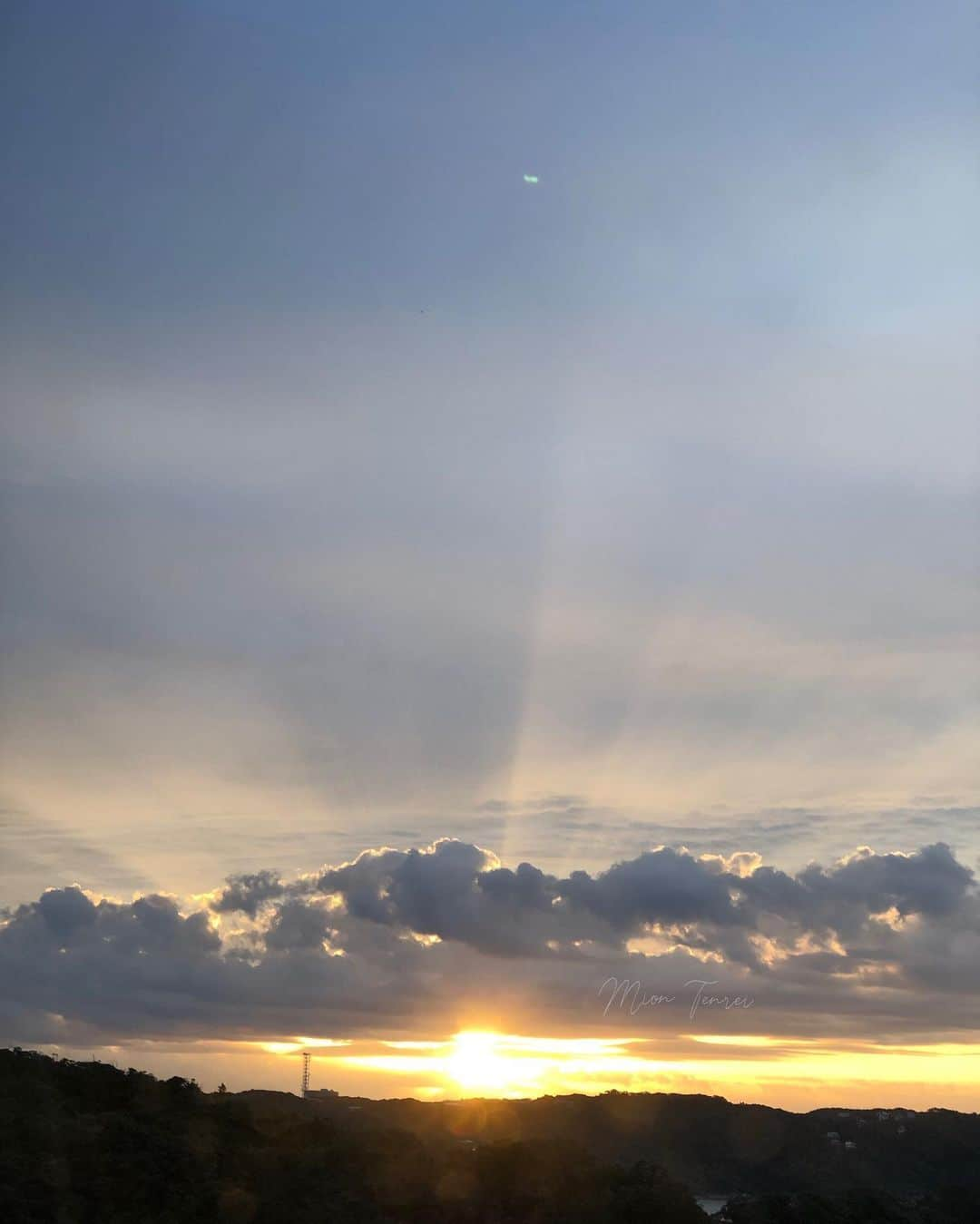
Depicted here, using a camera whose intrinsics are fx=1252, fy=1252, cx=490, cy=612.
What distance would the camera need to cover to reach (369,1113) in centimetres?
19650

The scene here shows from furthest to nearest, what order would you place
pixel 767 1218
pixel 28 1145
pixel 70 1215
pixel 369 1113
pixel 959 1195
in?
pixel 369 1113, pixel 959 1195, pixel 767 1218, pixel 28 1145, pixel 70 1215

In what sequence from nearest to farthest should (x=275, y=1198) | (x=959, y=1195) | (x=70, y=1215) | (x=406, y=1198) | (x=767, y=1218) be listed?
(x=70, y=1215) < (x=275, y=1198) < (x=406, y=1198) < (x=767, y=1218) < (x=959, y=1195)

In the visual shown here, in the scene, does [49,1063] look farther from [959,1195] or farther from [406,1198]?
[959,1195]

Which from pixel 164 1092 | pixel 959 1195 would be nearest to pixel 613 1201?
pixel 164 1092

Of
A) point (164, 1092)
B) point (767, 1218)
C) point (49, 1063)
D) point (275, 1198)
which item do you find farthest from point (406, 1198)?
point (767, 1218)

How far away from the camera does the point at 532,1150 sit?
4373 inches

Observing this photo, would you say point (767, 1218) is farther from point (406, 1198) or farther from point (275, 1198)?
point (275, 1198)

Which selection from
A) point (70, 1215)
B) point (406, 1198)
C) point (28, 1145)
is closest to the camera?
point (70, 1215)

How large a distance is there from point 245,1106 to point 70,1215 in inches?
1286

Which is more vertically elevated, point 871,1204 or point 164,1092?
point 164,1092

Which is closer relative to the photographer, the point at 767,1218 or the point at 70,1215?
the point at 70,1215

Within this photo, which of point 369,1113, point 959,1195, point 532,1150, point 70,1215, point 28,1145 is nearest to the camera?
point 70,1215

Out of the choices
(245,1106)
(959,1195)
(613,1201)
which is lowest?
(959,1195)

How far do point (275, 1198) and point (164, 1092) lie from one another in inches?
687
